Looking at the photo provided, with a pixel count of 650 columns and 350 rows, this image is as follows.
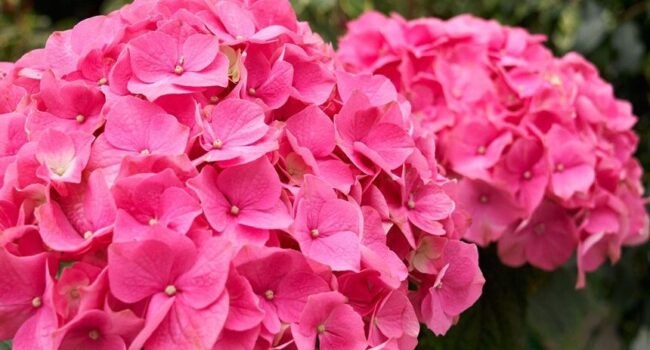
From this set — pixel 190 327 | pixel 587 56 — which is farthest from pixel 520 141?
pixel 587 56

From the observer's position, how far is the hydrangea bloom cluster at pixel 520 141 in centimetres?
100

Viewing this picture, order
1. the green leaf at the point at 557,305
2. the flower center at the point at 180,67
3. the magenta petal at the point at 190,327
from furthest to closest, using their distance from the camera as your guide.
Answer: the green leaf at the point at 557,305, the flower center at the point at 180,67, the magenta petal at the point at 190,327

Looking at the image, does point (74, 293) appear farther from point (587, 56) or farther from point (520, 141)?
point (587, 56)

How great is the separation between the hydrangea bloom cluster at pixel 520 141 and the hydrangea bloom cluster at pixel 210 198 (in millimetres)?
258

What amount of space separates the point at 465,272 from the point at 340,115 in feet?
0.62

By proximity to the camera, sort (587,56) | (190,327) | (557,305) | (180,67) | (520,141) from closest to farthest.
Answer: (190,327)
(180,67)
(520,141)
(557,305)
(587,56)

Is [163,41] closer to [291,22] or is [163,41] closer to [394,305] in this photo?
[291,22]

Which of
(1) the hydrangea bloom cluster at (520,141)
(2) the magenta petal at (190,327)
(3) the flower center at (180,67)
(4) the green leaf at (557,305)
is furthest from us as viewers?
(4) the green leaf at (557,305)

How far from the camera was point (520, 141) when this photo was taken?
1.00 m

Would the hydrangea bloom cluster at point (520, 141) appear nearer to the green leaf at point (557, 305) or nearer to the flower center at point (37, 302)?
the green leaf at point (557, 305)

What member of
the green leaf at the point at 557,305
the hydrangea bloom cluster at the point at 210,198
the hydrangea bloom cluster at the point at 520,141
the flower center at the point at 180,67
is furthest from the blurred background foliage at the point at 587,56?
the flower center at the point at 180,67

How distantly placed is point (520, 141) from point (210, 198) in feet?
1.78

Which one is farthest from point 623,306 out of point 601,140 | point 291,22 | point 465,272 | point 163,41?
point 163,41

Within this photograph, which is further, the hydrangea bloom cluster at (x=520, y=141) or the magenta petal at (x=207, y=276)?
the hydrangea bloom cluster at (x=520, y=141)
